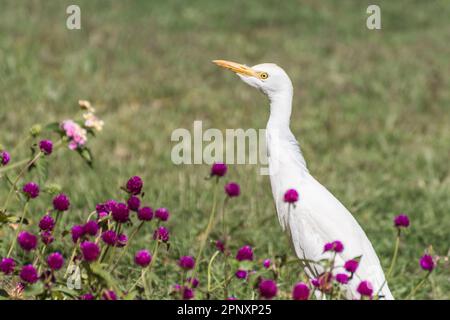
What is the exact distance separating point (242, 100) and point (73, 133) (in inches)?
172

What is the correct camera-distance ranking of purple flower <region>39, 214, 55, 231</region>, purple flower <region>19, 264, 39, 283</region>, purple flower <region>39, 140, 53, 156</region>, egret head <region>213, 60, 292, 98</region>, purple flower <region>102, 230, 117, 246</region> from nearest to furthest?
purple flower <region>19, 264, 39, 283</region>
purple flower <region>102, 230, 117, 246</region>
purple flower <region>39, 214, 55, 231</region>
purple flower <region>39, 140, 53, 156</region>
egret head <region>213, 60, 292, 98</region>

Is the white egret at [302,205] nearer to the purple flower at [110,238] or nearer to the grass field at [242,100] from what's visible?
A: the grass field at [242,100]

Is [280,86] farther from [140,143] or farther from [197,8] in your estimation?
[197,8]

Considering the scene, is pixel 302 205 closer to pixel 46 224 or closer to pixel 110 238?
pixel 110 238

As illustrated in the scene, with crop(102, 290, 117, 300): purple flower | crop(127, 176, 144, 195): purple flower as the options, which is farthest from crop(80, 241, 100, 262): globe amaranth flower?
crop(127, 176, 144, 195): purple flower

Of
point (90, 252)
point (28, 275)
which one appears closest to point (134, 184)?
point (90, 252)

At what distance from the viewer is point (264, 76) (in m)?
2.85

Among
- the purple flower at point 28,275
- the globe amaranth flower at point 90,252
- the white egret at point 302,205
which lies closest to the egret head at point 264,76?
the white egret at point 302,205

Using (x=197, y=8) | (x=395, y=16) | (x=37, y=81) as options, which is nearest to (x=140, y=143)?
(x=37, y=81)

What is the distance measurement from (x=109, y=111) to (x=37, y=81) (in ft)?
2.36

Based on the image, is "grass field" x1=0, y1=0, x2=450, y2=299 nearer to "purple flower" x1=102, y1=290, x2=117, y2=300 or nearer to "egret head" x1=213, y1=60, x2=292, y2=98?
"egret head" x1=213, y1=60, x2=292, y2=98

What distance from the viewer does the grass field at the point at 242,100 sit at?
469cm

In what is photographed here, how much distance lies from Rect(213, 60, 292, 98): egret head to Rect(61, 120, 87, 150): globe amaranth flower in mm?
565

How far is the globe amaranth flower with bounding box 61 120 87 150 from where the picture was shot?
116 inches
